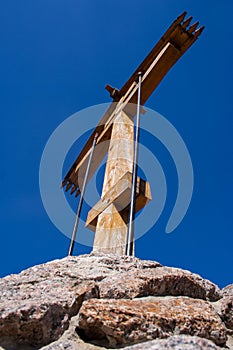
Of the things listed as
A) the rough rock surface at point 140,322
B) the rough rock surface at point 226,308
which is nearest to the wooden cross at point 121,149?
the rough rock surface at point 226,308

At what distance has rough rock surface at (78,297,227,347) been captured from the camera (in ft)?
3.50

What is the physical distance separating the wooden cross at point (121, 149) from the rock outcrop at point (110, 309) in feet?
2.68

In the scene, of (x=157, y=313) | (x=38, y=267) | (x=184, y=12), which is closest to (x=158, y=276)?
(x=157, y=313)

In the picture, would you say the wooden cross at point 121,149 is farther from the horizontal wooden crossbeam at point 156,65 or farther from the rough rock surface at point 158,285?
the rough rock surface at point 158,285

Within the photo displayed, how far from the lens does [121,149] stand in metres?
3.00

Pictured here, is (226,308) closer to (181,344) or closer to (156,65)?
(181,344)

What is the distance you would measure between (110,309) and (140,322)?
108 mm

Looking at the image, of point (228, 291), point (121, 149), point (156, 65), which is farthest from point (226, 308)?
point (156, 65)

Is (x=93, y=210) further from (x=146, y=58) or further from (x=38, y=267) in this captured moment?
(x=146, y=58)

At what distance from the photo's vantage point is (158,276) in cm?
140

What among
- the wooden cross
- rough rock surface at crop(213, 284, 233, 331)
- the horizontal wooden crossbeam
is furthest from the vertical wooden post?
rough rock surface at crop(213, 284, 233, 331)

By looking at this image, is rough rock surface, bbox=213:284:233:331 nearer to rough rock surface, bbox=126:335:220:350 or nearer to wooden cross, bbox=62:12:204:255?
rough rock surface, bbox=126:335:220:350

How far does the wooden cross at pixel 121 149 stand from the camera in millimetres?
2457

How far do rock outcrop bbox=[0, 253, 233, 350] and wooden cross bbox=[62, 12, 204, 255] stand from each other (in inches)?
32.1
